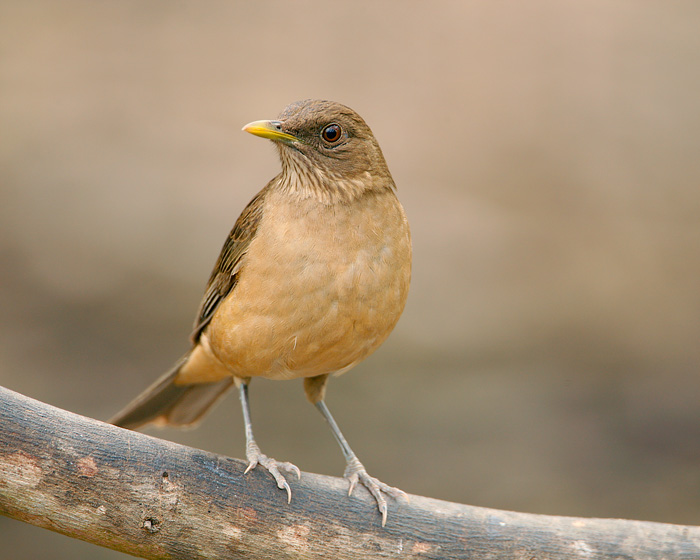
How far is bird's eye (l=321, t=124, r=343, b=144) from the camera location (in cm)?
478

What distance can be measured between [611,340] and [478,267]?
1.75 meters

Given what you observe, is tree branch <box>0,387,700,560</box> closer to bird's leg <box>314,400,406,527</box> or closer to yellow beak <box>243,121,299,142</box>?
bird's leg <box>314,400,406,527</box>

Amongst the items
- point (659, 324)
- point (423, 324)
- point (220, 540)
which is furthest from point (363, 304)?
point (659, 324)

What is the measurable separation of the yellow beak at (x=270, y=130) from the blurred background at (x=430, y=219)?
343 cm

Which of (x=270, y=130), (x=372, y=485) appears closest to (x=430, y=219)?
(x=270, y=130)

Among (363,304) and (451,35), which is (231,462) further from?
(451,35)

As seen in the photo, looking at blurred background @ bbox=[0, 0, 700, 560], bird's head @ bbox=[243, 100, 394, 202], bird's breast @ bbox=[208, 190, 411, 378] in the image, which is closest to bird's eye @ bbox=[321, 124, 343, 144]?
bird's head @ bbox=[243, 100, 394, 202]

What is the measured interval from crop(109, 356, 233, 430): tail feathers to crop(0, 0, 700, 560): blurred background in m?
2.31

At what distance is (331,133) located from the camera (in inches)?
189

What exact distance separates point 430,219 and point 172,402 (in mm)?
4591

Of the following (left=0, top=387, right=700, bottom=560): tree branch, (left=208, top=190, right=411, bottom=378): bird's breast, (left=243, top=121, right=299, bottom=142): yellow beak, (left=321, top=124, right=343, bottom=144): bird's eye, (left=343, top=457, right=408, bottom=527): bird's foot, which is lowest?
(left=0, top=387, right=700, bottom=560): tree branch

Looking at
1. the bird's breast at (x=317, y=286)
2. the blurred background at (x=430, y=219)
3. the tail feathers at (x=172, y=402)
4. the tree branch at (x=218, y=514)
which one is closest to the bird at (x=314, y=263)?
the bird's breast at (x=317, y=286)

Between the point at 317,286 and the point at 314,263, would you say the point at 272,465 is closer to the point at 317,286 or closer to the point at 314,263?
the point at 317,286

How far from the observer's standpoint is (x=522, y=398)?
8914 millimetres
